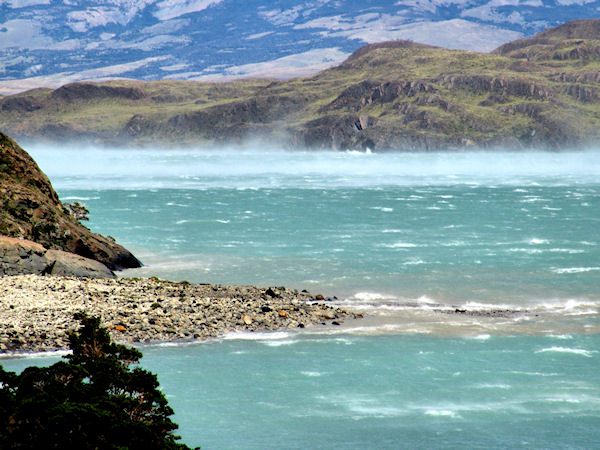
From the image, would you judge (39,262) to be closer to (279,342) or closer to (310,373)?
(279,342)

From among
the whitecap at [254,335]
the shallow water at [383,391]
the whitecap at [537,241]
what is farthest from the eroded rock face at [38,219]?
the whitecap at [537,241]

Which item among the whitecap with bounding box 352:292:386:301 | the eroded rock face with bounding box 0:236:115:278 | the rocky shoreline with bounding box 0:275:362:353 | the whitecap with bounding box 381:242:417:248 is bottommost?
the whitecap with bounding box 381:242:417:248

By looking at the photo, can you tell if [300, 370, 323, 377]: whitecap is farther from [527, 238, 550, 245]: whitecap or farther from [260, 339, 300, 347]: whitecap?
[527, 238, 550, 245]: whitecap

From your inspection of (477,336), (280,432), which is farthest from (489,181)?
(280,432)

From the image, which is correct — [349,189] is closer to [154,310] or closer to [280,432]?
[154,310]

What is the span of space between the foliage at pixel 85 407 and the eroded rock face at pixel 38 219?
29.6 metres

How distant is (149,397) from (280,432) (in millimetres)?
9100

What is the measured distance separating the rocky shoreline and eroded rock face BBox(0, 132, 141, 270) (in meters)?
7.31

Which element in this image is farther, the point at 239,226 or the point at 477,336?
the point at 239,226

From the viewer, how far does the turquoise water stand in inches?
1153

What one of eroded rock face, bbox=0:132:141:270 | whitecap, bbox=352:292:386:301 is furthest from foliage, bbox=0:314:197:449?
eroded rock face, bbox=0:132:141:270

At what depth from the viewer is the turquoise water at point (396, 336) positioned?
29281 mm

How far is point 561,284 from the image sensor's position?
5128 cm

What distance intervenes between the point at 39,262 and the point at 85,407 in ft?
94.8
